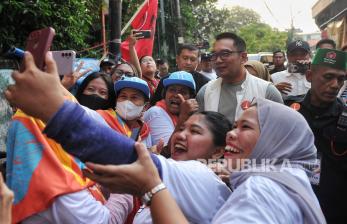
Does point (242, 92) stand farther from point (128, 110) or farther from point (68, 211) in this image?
point (68, 211)

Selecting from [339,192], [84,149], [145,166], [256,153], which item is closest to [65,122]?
[84,149]

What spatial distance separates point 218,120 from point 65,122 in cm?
129

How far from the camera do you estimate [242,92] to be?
3676mm

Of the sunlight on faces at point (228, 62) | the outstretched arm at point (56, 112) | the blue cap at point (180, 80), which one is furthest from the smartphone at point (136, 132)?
the outstretched arm at point (56, 112)

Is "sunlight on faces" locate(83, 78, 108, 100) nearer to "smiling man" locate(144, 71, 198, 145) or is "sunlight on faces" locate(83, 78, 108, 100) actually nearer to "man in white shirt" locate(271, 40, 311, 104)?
"smiling man" locate(144, 71, 198, 145)

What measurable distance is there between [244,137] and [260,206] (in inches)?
17.5

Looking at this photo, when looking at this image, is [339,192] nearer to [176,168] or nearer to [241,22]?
[176,168]

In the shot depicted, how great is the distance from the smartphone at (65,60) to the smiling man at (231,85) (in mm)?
1567

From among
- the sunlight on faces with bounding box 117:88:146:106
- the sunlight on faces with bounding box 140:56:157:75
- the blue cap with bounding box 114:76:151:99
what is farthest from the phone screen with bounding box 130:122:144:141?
the sunlight on faces with bounding box 140:56:157:75

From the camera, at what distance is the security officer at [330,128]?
2.86 meters

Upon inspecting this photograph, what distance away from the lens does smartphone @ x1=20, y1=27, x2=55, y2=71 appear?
1339mm

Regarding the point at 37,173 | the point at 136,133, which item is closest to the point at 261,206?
the point at 37,173

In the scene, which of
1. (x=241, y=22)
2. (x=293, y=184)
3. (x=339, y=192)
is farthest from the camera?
(x=241, y=22)

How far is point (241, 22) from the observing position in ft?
206
